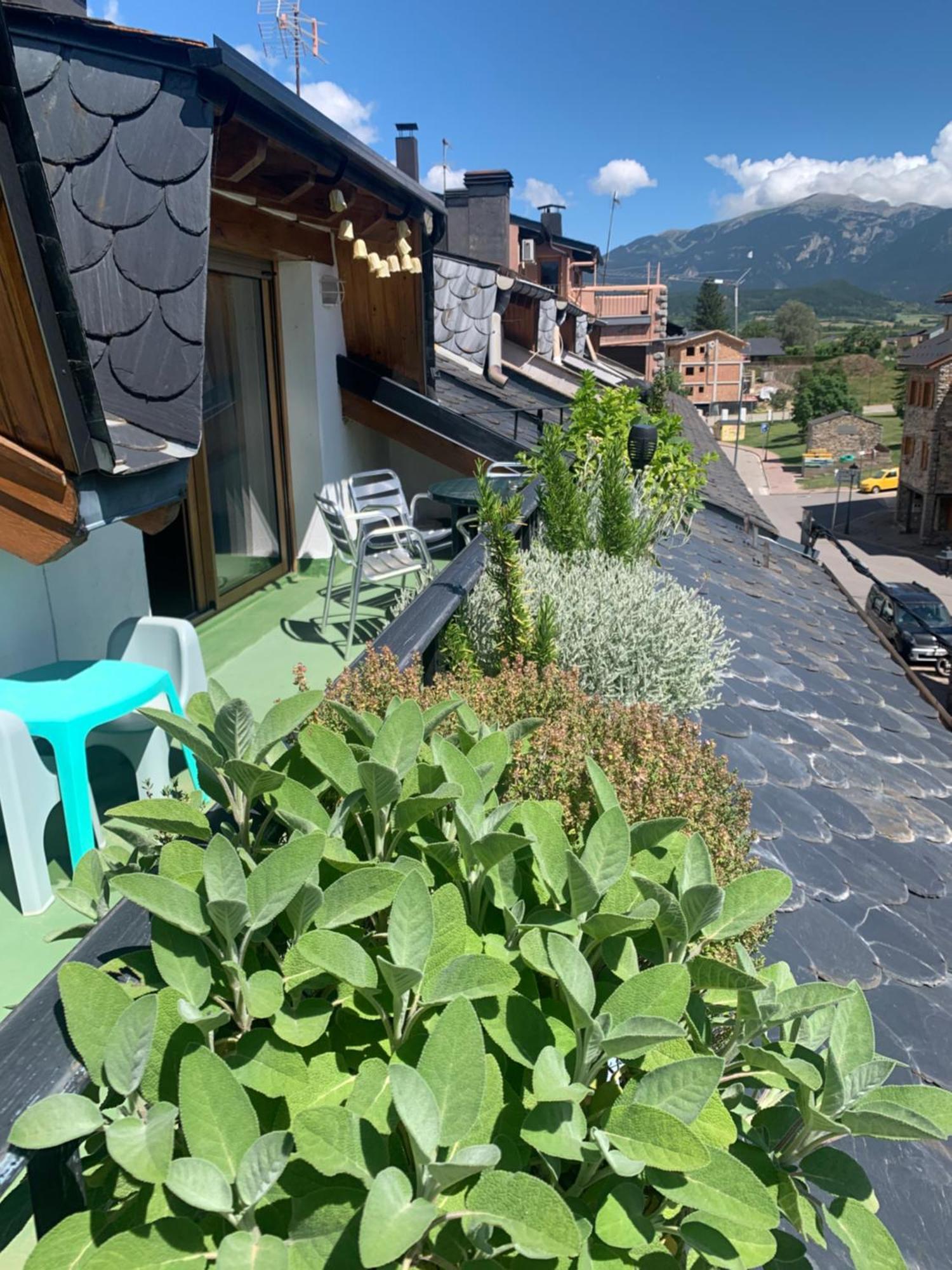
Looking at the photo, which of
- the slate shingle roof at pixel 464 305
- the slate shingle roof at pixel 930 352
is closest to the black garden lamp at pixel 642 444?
the slate shingle roof at pixel 464 305

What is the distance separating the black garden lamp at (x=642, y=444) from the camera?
6.31 meters

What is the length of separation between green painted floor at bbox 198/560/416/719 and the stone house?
6415cm

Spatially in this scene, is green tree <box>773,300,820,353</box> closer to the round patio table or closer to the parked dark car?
the parked dark car

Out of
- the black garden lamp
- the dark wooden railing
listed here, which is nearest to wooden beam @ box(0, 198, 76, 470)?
the dark wooden railing

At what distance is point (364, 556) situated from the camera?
5.25 m

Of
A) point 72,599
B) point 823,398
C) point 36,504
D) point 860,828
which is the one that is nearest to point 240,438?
point 72,599

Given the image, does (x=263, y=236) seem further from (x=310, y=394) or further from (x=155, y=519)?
(x=155, y=519)

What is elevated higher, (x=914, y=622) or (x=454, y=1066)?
(x=454, y=1066)

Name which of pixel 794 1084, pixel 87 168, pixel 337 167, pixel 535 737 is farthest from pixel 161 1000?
pixel 337 167

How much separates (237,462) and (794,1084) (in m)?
5.91

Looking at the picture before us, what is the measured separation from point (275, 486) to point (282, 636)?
1.79 m

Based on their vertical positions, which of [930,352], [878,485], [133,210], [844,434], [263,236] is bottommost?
[878,485]

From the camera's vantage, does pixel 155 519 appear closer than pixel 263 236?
Yes

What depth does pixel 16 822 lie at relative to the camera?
9.09 ft
